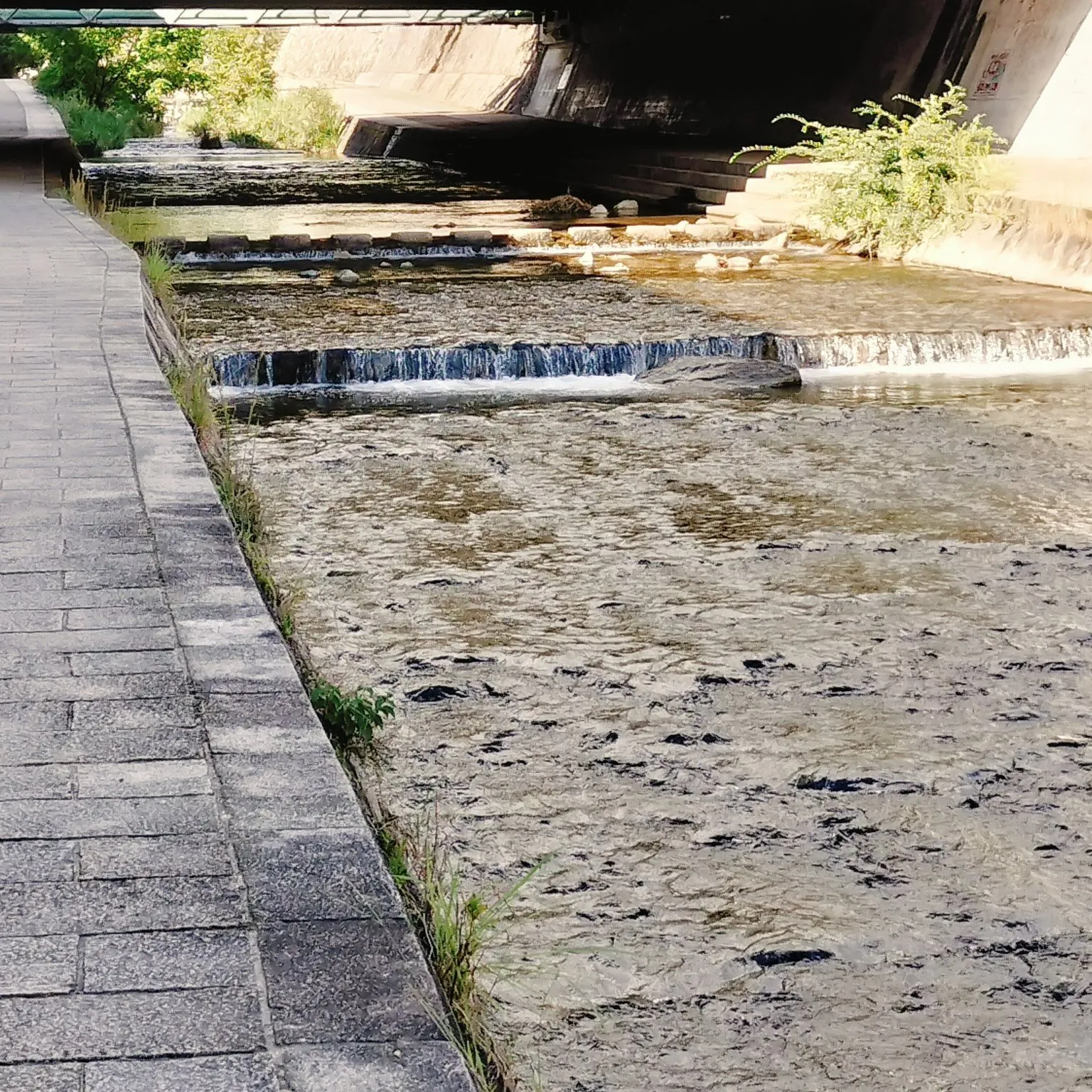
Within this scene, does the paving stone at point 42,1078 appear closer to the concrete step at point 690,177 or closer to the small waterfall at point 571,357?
the small waterfall at point 571,357

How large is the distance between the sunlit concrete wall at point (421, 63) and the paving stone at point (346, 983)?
1653 inches

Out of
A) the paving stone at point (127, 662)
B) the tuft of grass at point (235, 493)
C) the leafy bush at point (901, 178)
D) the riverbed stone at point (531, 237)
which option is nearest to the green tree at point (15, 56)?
the riverbed stone at point (531, 237)

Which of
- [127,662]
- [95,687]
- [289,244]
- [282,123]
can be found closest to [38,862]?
[95,687]

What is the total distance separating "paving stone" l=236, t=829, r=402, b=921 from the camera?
289cm

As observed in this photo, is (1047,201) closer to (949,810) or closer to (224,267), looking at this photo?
(224,267)

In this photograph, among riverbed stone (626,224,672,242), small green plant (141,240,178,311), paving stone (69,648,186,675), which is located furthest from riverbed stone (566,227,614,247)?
paving stone (69,648,186,675)

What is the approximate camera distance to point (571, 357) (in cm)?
1228

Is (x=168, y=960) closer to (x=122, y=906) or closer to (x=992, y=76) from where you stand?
(x=122, y=906)

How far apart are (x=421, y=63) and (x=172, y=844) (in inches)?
2010

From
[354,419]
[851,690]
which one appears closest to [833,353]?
[354,419]

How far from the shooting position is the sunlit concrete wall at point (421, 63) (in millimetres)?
44719

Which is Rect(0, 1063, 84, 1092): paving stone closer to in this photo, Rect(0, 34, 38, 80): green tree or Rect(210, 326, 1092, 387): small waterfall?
Rect(210, 326, 1092, 387): small waterfall

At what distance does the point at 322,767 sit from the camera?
3457 mm

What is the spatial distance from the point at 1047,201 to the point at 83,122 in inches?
965
